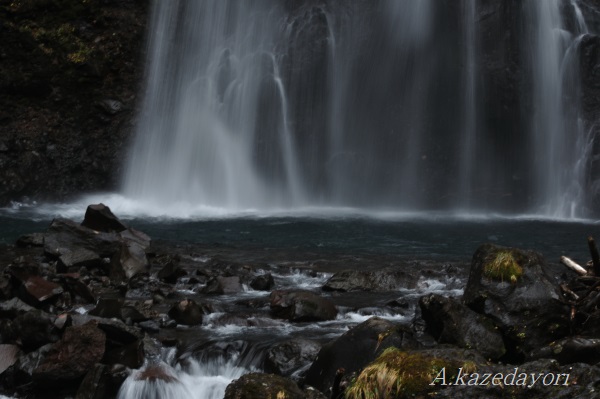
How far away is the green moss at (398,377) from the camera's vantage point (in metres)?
5.03

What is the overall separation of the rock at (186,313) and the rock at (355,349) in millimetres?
2728

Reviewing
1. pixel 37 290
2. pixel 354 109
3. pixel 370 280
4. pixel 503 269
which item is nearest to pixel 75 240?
pixel 37 290

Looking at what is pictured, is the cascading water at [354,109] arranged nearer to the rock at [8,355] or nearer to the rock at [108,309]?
the rock at [108,309]

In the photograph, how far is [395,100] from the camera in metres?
29.6

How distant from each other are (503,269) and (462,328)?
110 cm

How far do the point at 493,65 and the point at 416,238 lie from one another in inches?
515

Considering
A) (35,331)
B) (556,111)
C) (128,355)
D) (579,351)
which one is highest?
(556,111)

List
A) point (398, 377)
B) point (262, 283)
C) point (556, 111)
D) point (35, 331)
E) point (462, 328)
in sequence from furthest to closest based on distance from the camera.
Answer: point (556, 111)
point (262, 283)
point (35, 331)
point (462, 328)
point (398, 377)

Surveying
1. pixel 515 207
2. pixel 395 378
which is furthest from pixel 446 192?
pixel 395 378

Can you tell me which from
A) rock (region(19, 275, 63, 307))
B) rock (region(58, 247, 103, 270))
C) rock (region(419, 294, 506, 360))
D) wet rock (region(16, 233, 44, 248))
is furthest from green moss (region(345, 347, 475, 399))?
wet rock (region(16, 233, 44, 248))

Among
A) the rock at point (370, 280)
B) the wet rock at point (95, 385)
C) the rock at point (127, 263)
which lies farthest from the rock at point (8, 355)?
the rock at point (370, 280)

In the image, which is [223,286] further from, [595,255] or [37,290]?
[595,255]

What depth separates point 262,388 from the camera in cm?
577

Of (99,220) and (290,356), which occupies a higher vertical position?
(99,220)
